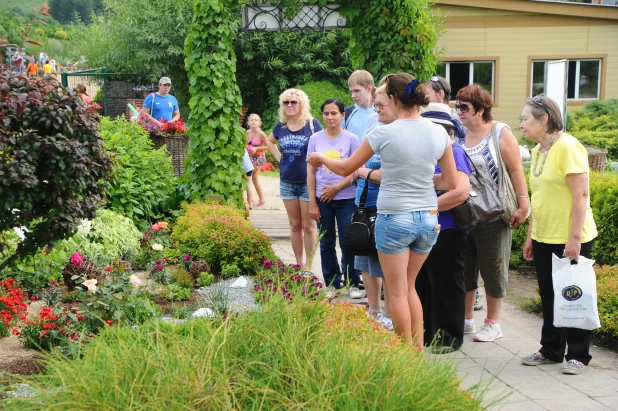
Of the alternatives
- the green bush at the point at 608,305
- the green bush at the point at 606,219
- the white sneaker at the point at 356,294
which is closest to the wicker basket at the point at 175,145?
the white sneaker at the point at 356,294

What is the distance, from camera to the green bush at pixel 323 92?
19.3 metres

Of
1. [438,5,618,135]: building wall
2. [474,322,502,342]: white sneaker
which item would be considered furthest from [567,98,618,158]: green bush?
[474,322,502,342]: white sneaker

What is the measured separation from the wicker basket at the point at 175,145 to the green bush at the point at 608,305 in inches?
273

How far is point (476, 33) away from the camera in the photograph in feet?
71.6

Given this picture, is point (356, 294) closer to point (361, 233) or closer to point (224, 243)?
point (224, 243)

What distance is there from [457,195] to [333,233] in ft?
7.40

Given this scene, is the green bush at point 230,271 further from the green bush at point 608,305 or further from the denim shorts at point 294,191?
the green bush at point 608,305

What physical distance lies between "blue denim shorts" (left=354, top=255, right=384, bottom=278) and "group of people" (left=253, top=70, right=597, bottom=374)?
0.01m

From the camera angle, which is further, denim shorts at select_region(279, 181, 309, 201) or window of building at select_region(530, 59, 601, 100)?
window of building at select_region(530, 59, 601, 100)

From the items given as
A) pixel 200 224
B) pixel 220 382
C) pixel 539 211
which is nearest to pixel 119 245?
pixel 200 224

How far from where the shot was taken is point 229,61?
9539 millimetres

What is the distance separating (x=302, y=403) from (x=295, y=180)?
451 cm

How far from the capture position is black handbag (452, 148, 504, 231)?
5.30 metres

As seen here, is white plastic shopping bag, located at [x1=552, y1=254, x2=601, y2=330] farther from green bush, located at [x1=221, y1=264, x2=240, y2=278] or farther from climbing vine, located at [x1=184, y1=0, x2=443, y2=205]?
climbing vine, located at [x1=184, y1=0, x2=443, y2=205]
